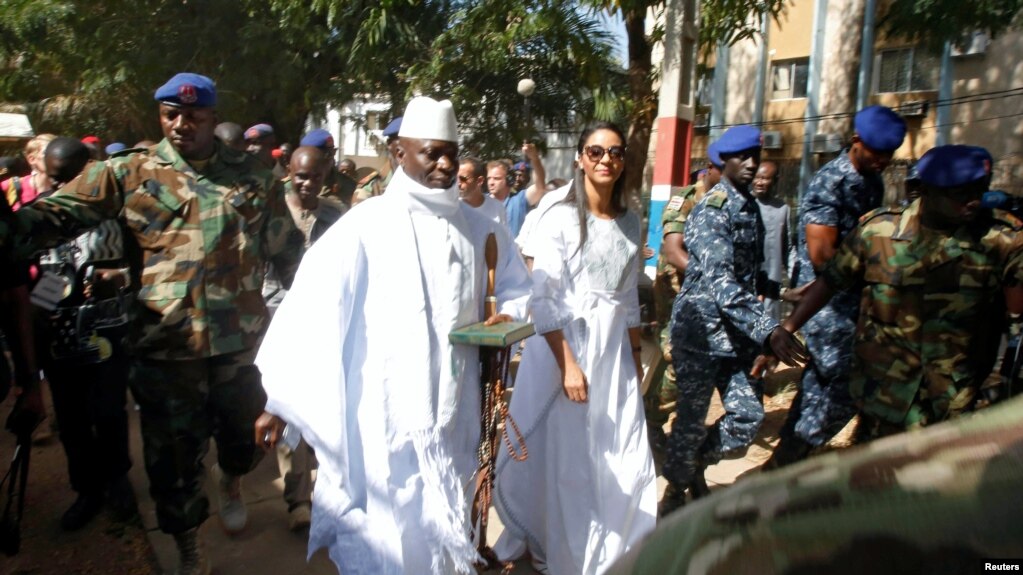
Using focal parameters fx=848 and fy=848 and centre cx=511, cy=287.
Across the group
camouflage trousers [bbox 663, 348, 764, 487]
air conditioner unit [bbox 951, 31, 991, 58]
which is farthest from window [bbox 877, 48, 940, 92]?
camouflage trousers [bbox 663, 348, 764, 487]

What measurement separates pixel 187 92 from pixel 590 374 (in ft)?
6.50

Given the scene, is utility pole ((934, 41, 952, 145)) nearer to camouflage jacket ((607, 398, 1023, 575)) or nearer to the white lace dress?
the white lace dress

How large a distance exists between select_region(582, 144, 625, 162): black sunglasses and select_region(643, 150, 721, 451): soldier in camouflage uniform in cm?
99

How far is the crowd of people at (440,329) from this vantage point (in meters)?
2.94

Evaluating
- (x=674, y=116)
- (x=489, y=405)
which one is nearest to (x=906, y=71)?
(x=674, y=116)

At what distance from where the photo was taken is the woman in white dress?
355 cm

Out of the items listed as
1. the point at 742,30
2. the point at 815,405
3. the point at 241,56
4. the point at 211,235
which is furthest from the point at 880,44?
the point at 211,235

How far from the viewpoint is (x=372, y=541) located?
291cm

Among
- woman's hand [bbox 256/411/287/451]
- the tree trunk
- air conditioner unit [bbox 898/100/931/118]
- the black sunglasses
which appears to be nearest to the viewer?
woman's hand [bbox 256/411/287/451]

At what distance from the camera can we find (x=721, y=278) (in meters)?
3.80

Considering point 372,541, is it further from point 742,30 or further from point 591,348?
point 742,30

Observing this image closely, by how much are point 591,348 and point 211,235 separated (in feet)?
5.32

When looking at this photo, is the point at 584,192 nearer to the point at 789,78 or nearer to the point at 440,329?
the point at 440,329

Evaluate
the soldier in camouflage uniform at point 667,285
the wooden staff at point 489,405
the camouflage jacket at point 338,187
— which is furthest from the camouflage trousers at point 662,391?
the camouflage jacket at point 338,187
